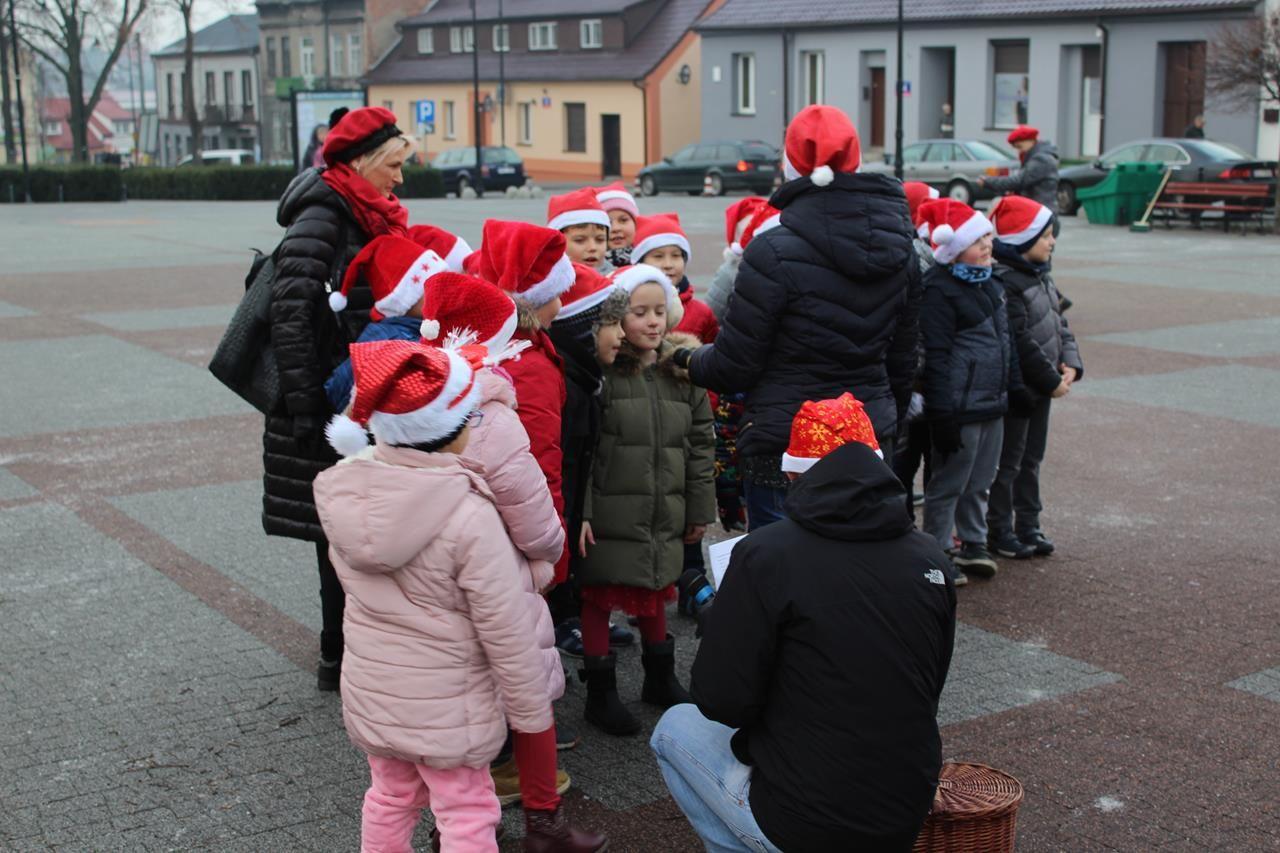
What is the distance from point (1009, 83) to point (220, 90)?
203ft

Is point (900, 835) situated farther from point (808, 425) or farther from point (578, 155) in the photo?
point (578, 155)

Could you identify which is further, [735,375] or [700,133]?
[700,133]

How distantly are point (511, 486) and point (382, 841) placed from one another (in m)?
0.93

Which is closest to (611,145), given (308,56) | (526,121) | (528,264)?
(526,121)

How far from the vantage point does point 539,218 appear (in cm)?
3128

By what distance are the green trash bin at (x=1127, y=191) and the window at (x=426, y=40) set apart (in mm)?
42699

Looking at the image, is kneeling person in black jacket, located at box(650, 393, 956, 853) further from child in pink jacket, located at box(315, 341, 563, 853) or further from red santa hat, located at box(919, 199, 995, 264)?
red santa hat, located at box(919, 199, 995, 264)

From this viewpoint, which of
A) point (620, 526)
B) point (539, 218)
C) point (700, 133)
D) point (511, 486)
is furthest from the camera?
point (700, 133)

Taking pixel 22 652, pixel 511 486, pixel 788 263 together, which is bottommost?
pixel 22 652

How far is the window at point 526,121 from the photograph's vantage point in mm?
59656

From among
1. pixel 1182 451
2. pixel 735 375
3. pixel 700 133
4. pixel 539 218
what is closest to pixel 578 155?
pixel 700 133

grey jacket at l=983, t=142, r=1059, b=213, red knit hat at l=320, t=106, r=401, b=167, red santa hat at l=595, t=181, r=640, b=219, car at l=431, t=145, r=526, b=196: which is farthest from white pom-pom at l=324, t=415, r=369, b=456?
car at l=431, t=145, r=526, b=196

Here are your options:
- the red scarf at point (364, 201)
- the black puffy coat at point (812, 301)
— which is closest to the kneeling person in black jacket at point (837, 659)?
the black puffy coat at point (812, 301)

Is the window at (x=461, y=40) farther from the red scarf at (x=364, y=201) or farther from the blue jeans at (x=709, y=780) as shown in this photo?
the blue jeans at (x=709, y=780)
